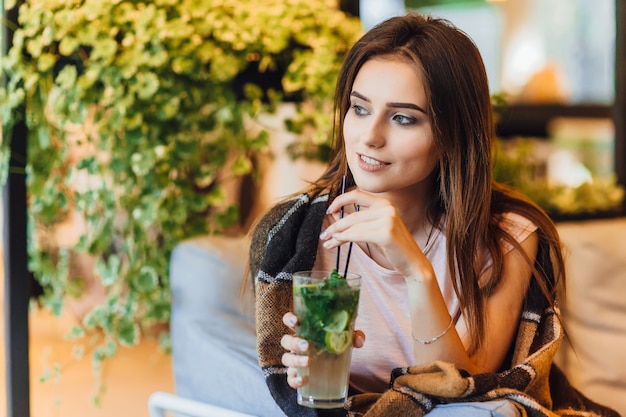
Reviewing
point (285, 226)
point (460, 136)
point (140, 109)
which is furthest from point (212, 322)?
point (460, 136)

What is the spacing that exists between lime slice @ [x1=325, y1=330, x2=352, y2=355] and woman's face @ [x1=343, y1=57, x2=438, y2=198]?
39 centimetres

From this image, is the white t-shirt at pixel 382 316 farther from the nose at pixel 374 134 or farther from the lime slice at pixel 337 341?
the lime slice at pixel 337 341

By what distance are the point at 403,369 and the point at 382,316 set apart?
0.23 m

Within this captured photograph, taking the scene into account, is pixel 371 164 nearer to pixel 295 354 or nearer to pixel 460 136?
pixel 460 136

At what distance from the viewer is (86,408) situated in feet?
8.42

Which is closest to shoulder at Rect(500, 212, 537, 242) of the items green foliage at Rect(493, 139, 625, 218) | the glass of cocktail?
the glass of cocktail

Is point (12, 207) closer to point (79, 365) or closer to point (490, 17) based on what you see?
point (79, 365)

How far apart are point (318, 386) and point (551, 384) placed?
0.79m

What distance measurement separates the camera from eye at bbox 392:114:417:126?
1.73 meters

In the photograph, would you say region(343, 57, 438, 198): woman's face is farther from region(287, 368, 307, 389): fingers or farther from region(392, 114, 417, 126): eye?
region(287, 368, 307, 389): fingers

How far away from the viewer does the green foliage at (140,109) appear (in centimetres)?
221

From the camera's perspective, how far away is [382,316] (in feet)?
6.14

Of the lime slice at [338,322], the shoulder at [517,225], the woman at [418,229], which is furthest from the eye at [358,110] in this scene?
the lime slice at [338,322]

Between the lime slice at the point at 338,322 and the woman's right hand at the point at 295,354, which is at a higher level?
the lime slice at the point at 338,322
